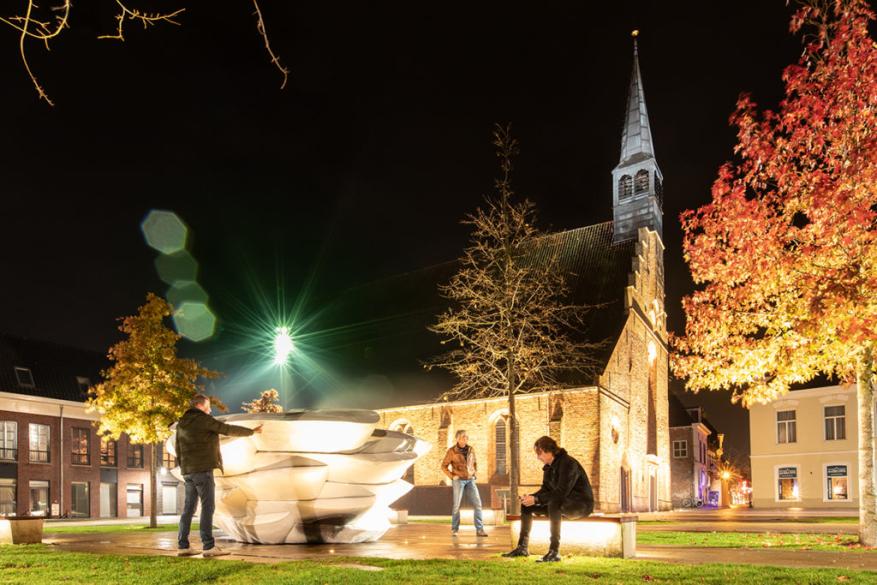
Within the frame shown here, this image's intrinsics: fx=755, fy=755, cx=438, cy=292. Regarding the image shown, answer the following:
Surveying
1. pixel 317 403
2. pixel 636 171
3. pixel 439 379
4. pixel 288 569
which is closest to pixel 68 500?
pixel 317 403

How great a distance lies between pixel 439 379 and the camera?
1474 inches

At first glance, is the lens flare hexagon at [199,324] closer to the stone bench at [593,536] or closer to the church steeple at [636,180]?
the church steeple at [636,180]

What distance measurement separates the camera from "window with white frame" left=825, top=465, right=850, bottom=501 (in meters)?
40.2

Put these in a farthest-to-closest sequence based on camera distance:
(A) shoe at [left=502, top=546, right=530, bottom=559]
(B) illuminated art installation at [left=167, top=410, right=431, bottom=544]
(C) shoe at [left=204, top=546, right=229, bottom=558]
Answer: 1. (B) illuminated art installation at [left=167, top=410, right=431, bottom=544]
2. (A) shoe at [left=502, top=546, right=530, bottom=559]
3. (C) shoe at [left=204, top=546, right=229, bottom=558]

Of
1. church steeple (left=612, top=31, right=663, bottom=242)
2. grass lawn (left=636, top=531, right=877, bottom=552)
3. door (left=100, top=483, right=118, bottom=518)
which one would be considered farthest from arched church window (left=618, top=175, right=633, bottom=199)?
door (left=100, top=483, right=118, bottom=518)

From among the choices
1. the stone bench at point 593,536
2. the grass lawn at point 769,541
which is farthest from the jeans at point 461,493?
the stone bench at point 593,536

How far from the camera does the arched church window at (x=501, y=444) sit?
111 ft

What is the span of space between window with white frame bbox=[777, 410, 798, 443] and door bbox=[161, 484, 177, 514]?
119ft

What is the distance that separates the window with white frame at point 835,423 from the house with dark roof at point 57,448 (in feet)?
126

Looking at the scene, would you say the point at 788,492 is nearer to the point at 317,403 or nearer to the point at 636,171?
the point at 636,171

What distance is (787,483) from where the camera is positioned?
42.7m

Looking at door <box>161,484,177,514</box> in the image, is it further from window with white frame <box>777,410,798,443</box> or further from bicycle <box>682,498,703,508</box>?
bicycle <box>682,498,703,508</box>

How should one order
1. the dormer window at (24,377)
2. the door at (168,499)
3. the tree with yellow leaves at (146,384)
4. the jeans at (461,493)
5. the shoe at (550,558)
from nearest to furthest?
1. the shoe at (550,558)
2. the jeans at (461,493)
3. the tree with yellow leaves at (146,384)
4. the dormer window at (24,377)
5. the door at (168,499)

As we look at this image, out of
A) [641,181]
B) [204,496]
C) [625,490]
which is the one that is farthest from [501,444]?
[204,496]
